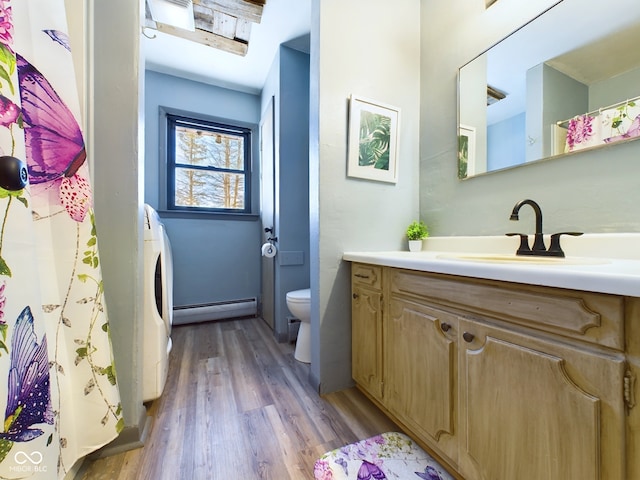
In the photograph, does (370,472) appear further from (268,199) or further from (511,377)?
(268,199)

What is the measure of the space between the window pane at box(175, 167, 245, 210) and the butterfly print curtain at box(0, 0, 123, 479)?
203 cm

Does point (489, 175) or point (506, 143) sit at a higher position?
point (506, 143)

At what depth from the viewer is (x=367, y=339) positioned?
130 centimetres

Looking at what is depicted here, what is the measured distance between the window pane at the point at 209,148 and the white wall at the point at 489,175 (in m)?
2.13

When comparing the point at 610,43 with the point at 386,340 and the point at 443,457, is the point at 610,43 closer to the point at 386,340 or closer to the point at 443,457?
the point at 386,340

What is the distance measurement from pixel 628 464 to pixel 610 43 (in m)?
1.39

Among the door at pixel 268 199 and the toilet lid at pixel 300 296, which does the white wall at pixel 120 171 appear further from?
the door at pixel 268 199

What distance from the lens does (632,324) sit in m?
0.49

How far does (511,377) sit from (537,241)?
0.64 m

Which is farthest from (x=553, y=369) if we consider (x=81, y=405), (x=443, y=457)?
(x=81, y=405)

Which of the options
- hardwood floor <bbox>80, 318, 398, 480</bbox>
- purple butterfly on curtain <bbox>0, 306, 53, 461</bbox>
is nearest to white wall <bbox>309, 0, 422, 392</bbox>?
hardwood floor <bbox>80, 318, 398, 480</bbox>

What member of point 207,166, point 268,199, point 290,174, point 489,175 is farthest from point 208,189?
point 489,175

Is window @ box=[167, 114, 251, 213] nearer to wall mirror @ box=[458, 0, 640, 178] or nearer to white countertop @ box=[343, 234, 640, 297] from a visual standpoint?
white countertop @ box=[343, 234, 640, 297]

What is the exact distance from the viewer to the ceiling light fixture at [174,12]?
1777 millimetres
